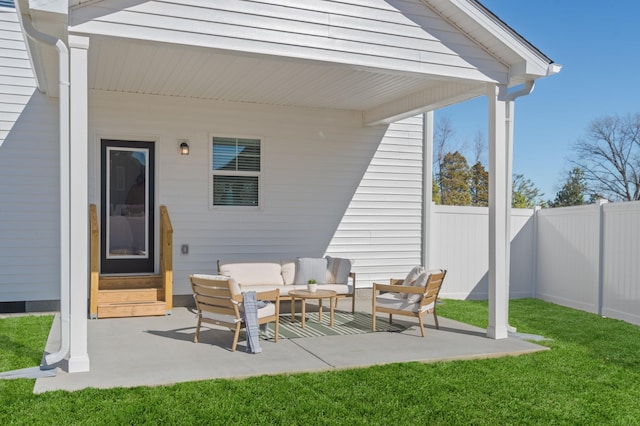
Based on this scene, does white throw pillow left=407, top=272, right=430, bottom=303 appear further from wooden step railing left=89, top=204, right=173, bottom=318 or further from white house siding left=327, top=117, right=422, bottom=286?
wooden step railing left=89, top=204, right=173, bottom=318

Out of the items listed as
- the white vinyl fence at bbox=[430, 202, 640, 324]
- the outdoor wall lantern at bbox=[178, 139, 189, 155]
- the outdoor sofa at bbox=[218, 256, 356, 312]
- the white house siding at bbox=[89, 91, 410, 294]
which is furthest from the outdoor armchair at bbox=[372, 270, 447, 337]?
the outdoor wall lantern at bbox=[178, 139, 189, 155]

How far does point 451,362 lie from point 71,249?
3.66 metres

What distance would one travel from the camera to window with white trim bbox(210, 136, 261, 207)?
362 inches

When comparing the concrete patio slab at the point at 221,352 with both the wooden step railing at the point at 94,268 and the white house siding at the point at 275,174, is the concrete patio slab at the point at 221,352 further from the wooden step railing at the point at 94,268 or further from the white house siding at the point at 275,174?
the white house siding at the point at 275,174

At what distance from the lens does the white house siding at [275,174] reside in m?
8.78

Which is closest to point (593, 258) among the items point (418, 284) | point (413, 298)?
point (418, 284)

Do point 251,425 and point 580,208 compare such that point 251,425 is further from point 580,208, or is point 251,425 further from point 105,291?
point 580,208

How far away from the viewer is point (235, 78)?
7844 mm

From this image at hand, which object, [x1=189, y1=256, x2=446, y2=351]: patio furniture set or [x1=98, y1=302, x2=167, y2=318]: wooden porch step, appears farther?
[x1=98, y1=302, x2=167, y2=318]: wooden porch step

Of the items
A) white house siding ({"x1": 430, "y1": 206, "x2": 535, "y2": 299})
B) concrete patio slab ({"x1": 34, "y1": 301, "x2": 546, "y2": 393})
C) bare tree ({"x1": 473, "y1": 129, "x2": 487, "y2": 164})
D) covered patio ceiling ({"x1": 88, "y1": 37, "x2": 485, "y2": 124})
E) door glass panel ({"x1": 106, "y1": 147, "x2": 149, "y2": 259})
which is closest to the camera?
concrete patio slab ({"x1": 34, "y1": 301, "x2": 546, "y2": 393})

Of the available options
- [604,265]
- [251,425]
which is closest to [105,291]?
[251,425]

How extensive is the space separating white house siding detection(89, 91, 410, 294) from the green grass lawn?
3402 millimetres

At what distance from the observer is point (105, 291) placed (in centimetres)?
798

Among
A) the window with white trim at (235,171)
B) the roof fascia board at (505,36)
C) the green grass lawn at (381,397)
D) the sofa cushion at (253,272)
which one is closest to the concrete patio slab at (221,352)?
the green grass lawn at (381,397)
